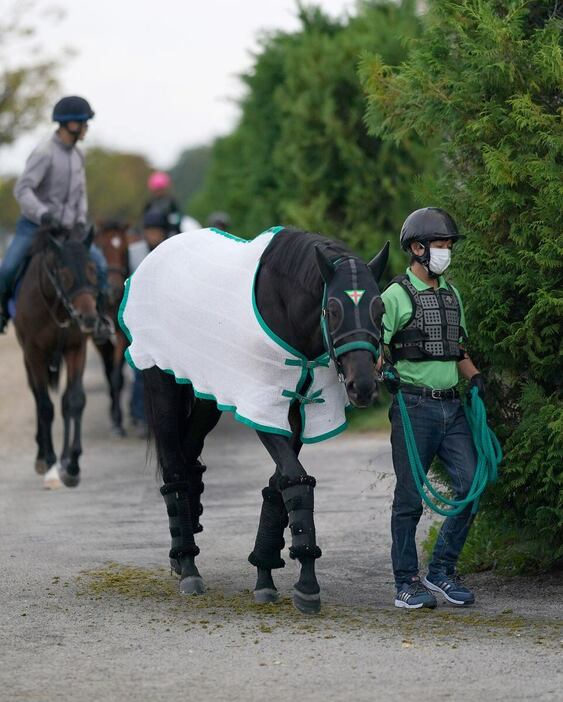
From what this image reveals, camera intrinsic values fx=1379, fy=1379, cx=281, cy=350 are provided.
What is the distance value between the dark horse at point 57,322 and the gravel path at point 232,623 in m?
1.40

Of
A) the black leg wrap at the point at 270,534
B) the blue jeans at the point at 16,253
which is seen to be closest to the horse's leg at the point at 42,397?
the blue jeans at the point at 16,253

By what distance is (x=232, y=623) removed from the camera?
21.3 ft

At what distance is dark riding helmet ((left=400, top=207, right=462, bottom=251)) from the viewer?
6754mm

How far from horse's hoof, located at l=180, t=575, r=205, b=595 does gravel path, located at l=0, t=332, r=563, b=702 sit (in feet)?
0.23

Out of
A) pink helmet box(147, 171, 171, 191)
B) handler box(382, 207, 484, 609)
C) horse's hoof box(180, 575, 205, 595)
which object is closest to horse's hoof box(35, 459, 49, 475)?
horse's hoof box(180, 575, 205, 595)

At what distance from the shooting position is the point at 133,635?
6266 mm

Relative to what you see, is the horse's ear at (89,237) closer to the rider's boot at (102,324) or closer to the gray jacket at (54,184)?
the gray jacket at (54,184)

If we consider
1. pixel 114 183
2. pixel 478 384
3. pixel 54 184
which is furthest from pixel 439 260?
pixel 114 183

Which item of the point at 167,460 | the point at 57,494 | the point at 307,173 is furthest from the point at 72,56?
the point at 167,460

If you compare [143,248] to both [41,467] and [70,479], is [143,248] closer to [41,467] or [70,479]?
[41,467]

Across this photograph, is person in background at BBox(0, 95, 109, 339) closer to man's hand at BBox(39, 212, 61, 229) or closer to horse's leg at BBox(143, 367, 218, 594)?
man's hand at BBox(39, 212, 61, 229)

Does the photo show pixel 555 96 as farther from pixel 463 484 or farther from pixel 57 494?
pixel 57 494

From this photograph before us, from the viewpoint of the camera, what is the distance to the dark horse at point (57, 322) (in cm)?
1195

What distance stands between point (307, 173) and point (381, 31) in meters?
1.88
